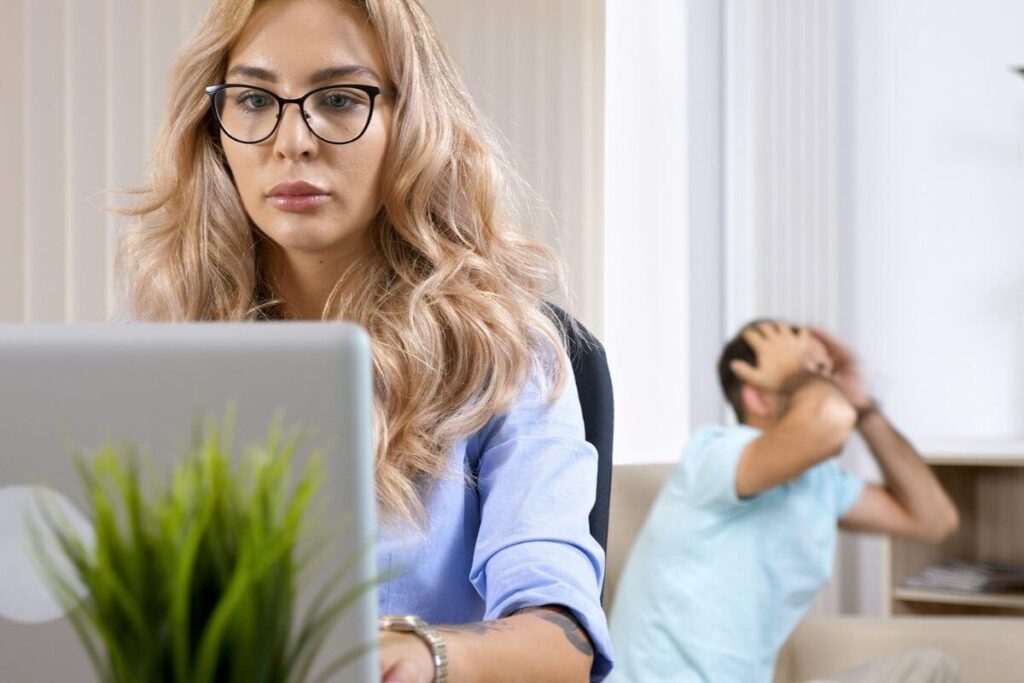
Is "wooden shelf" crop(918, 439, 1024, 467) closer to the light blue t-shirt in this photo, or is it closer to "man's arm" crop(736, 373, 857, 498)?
"man's arm" crop(736, 373, 857, 498)

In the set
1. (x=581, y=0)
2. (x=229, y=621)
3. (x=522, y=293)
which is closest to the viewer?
(x=229, y=621)

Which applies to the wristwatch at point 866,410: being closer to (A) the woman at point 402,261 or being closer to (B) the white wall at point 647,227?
(B) the white wall at point 647,227

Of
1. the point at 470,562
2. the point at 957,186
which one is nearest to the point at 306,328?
the point at 470,562

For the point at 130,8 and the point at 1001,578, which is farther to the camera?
the point at 1001,578

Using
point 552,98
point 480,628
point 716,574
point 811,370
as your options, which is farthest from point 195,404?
point 552,98

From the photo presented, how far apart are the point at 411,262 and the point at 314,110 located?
0.64 ft

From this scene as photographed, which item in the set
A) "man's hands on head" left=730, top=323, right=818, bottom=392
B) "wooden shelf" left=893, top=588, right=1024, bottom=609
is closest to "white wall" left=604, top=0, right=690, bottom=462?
"man's hands on head" left=730, top=323, right=818, bottom=392

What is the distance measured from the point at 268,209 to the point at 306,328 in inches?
32.1

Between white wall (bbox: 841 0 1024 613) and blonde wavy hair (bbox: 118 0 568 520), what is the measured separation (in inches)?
Answer: 117

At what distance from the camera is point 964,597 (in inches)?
137

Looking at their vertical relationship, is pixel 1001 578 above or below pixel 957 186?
below

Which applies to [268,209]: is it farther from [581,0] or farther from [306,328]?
[581,0]

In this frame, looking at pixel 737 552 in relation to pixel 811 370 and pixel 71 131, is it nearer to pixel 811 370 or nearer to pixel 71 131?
pixel 811 370

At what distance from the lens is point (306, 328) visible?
607mm
